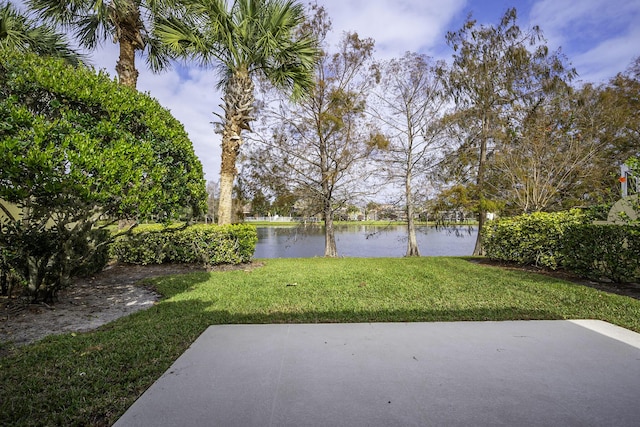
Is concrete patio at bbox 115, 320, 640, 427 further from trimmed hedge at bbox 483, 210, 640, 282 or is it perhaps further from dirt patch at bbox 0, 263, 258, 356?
trimmed hedge at bbox 483, 210, 640, 282

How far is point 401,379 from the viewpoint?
214 centimetres

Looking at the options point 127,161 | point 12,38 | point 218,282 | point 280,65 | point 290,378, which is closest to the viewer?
point 290,378

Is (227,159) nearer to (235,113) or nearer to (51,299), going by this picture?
(235,113)

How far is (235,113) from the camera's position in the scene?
7.63m

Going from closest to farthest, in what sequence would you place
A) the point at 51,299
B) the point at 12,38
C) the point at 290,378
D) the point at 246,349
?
the point at 290,378, the point at 246,349, the point at 51,299, the point at 12,38

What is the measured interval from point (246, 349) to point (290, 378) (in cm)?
68

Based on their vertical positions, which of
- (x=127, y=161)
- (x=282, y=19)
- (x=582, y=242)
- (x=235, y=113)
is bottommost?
(x=582, y=242)

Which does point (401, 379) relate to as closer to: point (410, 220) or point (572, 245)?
point (572, 245)

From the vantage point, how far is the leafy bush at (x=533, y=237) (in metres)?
6.48

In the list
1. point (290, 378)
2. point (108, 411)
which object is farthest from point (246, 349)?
point (108, 411)

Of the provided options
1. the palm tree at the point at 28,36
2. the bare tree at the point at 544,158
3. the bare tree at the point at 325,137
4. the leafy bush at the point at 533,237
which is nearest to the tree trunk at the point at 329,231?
the bare tree at the point at 325,137

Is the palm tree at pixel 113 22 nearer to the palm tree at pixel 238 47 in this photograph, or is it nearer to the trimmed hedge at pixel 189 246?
the palm tree at pixel 238 47

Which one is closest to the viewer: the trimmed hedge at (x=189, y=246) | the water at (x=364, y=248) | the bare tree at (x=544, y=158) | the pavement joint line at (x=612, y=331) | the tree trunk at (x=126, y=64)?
the pavement joint line at (x=612, y=331)

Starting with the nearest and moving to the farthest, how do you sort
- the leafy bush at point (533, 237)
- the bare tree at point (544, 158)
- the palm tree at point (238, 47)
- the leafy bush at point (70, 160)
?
1. the leafy bush at point (70, 160)
2. the leafy bush at point (533, 237)
3. the palm tree at point (238, 47)
4. the bare tree at point (544, 158)
